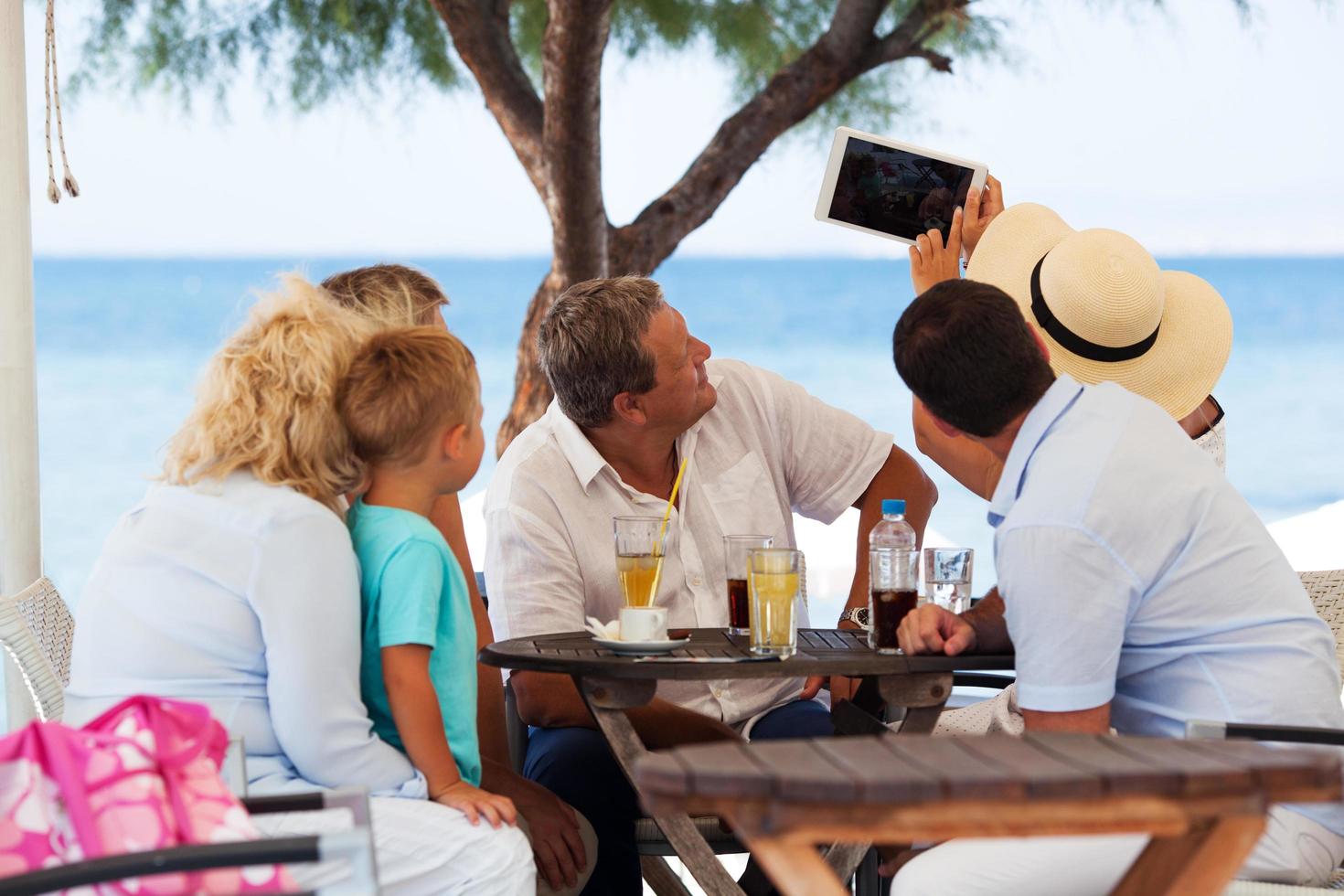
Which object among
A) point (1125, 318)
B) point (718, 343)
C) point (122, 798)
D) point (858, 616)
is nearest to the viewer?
point (122, 798)

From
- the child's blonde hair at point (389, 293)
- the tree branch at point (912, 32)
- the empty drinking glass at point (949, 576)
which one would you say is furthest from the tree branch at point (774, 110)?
the empty drinking glass at point (949, 576)

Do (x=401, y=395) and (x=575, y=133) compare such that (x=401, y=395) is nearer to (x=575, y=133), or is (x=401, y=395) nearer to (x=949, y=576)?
(x=949, y=576)

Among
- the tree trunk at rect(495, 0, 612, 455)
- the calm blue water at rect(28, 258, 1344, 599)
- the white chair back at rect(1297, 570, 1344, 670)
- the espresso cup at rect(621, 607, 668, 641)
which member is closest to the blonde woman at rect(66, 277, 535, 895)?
the espresso cup at rect(621, 607, 668, 641)

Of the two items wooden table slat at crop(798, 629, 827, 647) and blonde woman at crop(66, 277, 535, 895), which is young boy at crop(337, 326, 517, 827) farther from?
wooden table slat at crop(798, 629, 827, 647)

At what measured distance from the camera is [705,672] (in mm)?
2104

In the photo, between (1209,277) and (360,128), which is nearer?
(360,128)

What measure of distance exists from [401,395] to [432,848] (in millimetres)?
613

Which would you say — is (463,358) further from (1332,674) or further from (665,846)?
(1332,674)

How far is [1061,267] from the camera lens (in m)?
2.60

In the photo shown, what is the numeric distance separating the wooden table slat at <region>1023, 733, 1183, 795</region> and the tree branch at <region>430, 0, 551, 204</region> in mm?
4150

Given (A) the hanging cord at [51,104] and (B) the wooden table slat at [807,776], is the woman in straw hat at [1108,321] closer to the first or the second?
(B) the wooden table slat at [807,776]

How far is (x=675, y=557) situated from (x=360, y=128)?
67.5 feet

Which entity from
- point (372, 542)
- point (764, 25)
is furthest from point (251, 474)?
point (764, 25)

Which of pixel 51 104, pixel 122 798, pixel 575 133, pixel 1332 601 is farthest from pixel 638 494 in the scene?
pixel 575 133
